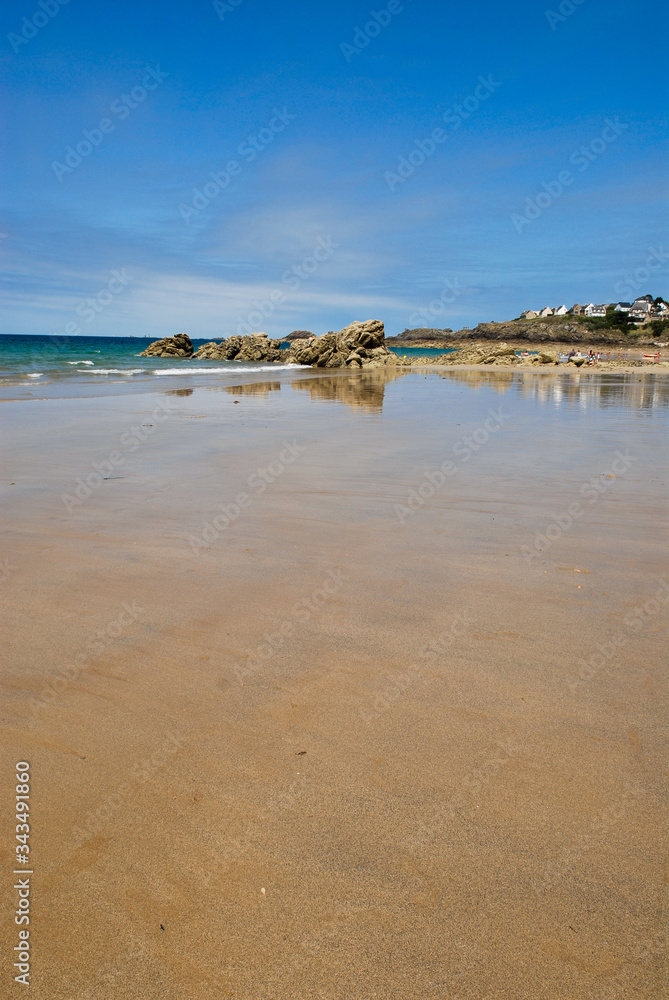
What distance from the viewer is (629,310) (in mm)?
125062

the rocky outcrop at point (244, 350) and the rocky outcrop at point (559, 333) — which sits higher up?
the rocky outcrop at point (559, 333)

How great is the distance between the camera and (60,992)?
141cm

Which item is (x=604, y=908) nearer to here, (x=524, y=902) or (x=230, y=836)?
(x=524, y=902)

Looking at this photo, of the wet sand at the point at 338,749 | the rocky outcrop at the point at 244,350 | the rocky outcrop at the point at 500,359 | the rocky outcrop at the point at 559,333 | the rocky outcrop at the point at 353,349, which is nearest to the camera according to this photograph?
the wet sand at the point at 338,749

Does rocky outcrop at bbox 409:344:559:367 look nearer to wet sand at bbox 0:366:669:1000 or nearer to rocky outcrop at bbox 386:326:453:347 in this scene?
wet sand at bbox 0:366:669:1000

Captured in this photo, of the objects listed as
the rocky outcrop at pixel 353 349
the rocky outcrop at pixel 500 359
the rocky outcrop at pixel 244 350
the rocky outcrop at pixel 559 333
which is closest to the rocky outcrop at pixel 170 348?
the rocky outcrop at pixel 244 350

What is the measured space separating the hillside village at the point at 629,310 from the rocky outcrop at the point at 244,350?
76.4 meters

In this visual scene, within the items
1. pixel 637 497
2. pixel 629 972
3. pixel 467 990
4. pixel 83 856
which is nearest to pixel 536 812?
pixel 629 972

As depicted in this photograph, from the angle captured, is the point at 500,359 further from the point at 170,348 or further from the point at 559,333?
the point at 559,333

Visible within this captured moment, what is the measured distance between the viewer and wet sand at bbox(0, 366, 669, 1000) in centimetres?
150

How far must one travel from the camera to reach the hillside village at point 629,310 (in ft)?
364

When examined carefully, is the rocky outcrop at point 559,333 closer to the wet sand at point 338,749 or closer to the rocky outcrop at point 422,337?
the rocky outcrop at point 422,337

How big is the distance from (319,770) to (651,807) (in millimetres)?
1094

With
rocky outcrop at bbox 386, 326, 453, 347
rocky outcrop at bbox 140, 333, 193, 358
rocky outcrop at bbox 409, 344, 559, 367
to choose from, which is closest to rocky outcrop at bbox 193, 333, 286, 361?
rocky outcrop at bbox 140, 333, 193, 358
